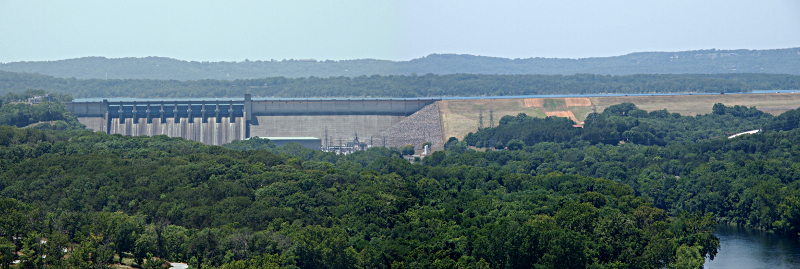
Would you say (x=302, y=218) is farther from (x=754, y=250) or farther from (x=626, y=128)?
(x=626, y=128)

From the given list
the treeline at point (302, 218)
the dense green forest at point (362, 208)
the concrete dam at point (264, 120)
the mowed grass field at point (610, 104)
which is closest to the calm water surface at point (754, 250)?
the dense green forest at point (362, 208)

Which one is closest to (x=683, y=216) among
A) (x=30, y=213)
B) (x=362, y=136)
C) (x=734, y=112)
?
(x=30, y=213)

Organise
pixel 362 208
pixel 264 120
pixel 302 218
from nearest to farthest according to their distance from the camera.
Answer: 1. pixel 302 218
2. pixel 362 208
3. pixel 264 120

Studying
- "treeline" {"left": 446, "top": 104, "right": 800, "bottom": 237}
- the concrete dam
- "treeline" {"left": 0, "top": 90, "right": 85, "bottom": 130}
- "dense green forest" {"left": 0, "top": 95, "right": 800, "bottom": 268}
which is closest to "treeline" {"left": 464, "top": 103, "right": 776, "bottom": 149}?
"treeline" {"left": 446, "top": 104, "right": 800, "bottom": 237}

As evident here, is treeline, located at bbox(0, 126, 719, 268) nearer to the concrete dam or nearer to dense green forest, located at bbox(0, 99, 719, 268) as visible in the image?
dense green forest, located at bbox(0, 99, 719, 268)

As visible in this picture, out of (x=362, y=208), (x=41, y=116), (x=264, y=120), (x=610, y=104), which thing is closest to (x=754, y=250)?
(x=362, y=208)

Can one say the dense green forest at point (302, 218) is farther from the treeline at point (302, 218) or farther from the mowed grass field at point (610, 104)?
the mowed grass field at point (610, 104)
